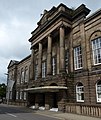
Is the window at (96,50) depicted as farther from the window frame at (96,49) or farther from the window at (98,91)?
the window at (98,91)

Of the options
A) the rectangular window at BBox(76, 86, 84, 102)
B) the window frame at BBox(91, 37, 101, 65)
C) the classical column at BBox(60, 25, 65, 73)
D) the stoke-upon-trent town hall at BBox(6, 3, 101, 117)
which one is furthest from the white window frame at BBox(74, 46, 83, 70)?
the rectangular window at BBox(76, 86, 84, 102)

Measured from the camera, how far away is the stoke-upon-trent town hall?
19.0 m

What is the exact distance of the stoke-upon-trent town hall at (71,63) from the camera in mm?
18953

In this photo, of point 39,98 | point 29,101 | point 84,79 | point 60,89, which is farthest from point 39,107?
point 84,79

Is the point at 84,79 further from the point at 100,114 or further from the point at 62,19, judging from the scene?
the point at 62,19

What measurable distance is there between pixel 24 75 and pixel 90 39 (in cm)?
2463

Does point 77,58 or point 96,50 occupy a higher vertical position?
point 96,50

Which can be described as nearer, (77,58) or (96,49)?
(96,49)

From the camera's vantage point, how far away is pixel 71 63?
23062 millimetres

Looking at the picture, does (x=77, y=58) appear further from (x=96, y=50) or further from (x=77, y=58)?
(x=96, y=50)

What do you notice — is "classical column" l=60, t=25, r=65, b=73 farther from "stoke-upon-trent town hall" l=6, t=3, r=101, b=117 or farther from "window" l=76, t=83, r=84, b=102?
"window" l=76, t=83, r=84, b=102

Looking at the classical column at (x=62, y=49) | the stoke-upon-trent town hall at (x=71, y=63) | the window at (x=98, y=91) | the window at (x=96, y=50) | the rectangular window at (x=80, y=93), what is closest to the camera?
the window at (x=98, y=91)

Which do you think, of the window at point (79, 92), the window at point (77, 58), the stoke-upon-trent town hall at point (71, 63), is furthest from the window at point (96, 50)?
the window at point (79, 92)

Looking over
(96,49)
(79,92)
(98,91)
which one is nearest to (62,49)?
(96,49)
